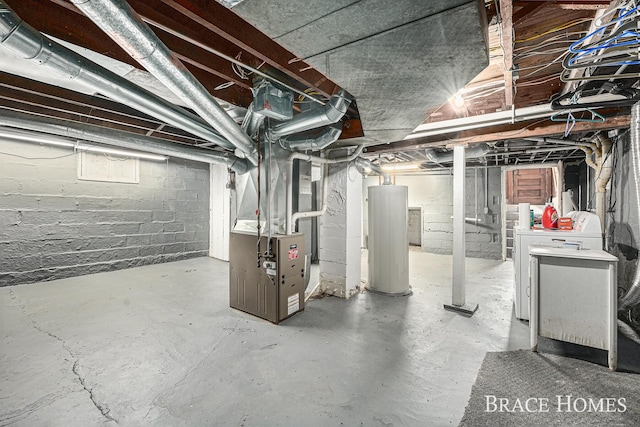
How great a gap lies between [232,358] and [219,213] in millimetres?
3960

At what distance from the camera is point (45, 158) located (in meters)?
3.86

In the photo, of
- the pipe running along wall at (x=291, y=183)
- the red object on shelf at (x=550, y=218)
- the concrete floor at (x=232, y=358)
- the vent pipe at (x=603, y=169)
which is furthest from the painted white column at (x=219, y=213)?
the vent pipe at (x=603, y=169)

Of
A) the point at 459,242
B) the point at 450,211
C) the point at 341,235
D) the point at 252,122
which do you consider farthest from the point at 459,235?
the point at 450,211

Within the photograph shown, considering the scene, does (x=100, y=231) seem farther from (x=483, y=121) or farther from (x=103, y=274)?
(x=483, y=121)

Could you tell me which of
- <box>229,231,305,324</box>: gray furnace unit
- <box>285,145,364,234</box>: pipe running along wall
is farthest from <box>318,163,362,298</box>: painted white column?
<box>229,231,305,324</box>: gray furnace unit

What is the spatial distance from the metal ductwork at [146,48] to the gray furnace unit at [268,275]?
1.28 metres

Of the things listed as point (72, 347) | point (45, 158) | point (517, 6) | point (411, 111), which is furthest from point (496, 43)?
point (45, 158)

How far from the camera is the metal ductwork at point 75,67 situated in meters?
1.21

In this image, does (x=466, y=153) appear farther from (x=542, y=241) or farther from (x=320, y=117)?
(x=320, y=117)

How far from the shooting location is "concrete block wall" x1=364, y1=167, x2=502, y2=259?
5.73 metres

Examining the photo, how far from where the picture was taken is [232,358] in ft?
6.64

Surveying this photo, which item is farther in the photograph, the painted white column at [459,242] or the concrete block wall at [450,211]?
the concrete block wall at [450,211]

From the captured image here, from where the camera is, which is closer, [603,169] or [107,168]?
[603,169]

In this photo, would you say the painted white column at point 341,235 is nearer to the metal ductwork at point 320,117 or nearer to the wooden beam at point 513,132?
the wooden beam at point 513,132
